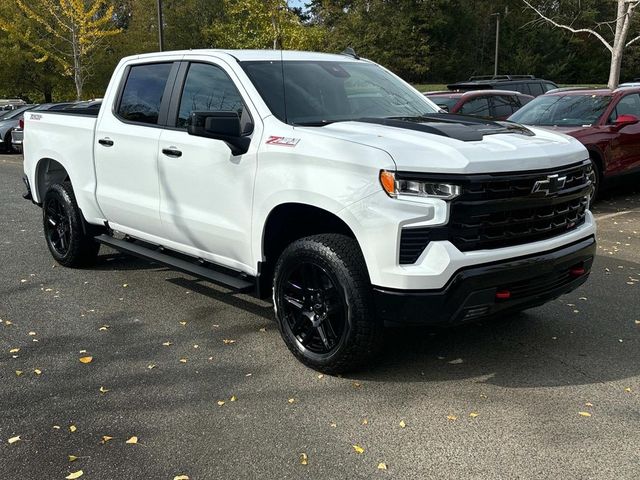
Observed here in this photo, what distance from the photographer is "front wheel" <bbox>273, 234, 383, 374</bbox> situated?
3762mm

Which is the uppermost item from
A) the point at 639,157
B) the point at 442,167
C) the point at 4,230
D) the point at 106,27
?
the point at 106,27

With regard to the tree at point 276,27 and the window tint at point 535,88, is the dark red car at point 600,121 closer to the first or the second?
the window tint at point 535,88

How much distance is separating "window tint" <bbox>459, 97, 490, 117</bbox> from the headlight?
9628mm

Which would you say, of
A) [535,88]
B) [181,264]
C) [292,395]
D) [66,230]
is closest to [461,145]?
[292,395]

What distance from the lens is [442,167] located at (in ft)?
11.4

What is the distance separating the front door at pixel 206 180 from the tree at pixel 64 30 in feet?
93.3

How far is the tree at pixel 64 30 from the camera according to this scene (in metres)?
30.6

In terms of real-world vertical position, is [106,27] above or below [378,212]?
above

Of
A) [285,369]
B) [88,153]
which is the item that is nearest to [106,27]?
[88,153]

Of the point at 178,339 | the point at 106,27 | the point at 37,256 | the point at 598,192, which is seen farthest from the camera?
the point at 106,27

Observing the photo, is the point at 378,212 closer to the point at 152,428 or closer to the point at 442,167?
the point at 442,167

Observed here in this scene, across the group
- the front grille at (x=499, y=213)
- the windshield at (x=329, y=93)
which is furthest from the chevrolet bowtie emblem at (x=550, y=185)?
the windshield at (x=329, y=93)

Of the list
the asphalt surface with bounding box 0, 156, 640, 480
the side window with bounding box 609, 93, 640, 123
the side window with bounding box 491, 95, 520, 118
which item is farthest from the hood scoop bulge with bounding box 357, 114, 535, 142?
the side window with bounding box 491, 95, 520, 118

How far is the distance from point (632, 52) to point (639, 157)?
5230cm
